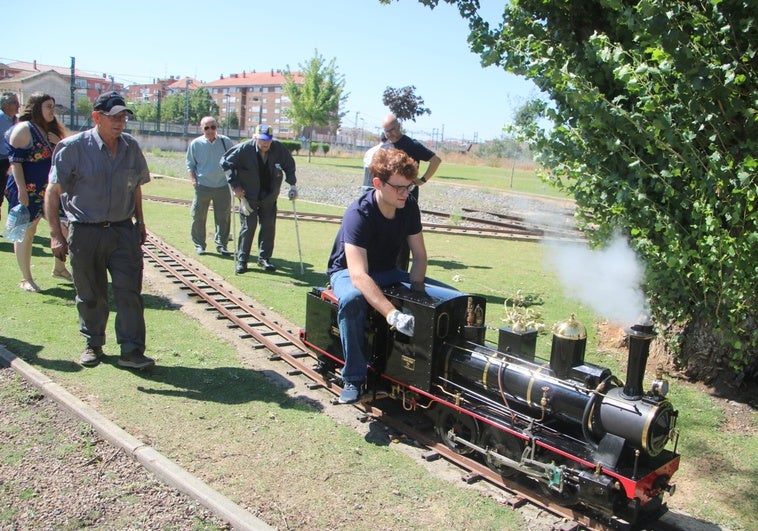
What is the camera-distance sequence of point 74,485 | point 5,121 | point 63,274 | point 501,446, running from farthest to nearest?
point 5,121, point 63,274, point 501,446, point 74,485

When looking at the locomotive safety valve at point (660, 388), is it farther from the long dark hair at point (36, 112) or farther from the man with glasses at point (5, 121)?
the man with glasses at point (5, 121)

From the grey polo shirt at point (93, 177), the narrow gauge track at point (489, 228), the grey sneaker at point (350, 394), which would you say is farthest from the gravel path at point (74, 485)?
the narrow gauge track at point (489, 228)

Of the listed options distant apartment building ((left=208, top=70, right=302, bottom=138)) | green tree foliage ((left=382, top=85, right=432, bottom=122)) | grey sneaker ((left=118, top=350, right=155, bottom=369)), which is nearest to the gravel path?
grey sneaker ((left=118, top=350, right=155, bottom=369))

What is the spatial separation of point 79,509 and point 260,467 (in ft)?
3.51

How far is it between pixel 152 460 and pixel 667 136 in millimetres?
4374

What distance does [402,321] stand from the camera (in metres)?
4.16

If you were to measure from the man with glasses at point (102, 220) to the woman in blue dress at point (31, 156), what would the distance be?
6.40ft

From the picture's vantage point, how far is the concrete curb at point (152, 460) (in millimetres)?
3396

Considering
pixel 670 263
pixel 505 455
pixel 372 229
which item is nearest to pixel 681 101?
pixel 670 263

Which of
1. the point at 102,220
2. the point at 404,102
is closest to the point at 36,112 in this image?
the point at 102,220

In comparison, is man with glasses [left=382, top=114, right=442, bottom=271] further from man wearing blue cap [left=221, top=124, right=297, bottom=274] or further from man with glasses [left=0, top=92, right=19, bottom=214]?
man with glasses [left=0, top=92, right=19, bottom=214]

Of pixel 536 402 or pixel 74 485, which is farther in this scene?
pixel 536 402

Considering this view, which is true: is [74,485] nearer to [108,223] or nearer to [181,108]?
[108,223]

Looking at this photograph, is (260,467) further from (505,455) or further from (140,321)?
(140,321)
